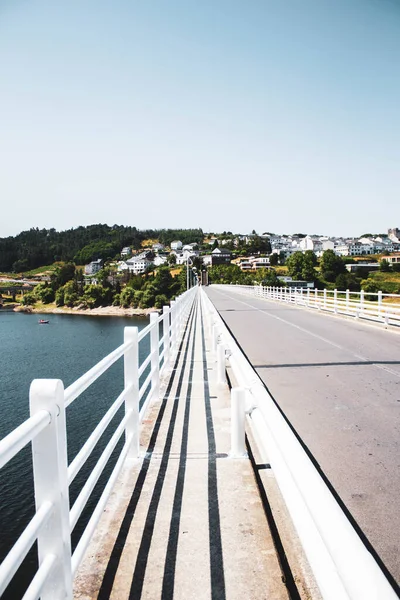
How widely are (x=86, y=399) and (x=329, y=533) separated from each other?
30.4 m

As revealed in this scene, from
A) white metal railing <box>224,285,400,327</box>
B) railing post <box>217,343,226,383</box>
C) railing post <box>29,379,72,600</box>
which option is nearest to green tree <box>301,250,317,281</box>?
white metal railing <box>224,285,400,327</box>

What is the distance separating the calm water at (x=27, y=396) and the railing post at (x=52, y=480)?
8.57m

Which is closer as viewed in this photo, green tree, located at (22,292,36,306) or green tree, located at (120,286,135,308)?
green tree, located at (120,286,135,308)

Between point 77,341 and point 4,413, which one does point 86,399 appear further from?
point 77,341

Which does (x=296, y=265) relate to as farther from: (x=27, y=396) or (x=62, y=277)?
(x=27, y=396)

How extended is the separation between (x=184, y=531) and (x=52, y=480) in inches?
57.0

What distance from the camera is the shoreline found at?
5306 inches

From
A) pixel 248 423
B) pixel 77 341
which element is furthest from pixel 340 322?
pixel 77 341

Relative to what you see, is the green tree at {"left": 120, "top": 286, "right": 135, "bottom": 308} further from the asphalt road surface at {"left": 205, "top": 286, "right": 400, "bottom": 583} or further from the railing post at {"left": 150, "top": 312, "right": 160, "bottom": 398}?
the railing post at {"left": 150, "top": 312, "right": 160, "bottom": 398}

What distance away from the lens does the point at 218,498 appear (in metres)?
3.82

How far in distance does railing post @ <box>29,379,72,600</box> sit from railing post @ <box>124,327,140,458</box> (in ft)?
7.55

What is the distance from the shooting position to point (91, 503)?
15031 mm

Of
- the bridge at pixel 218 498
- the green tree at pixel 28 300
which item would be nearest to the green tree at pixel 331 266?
the green tree at pixel 28 300

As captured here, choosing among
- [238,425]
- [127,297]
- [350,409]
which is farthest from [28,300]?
[238,425]
